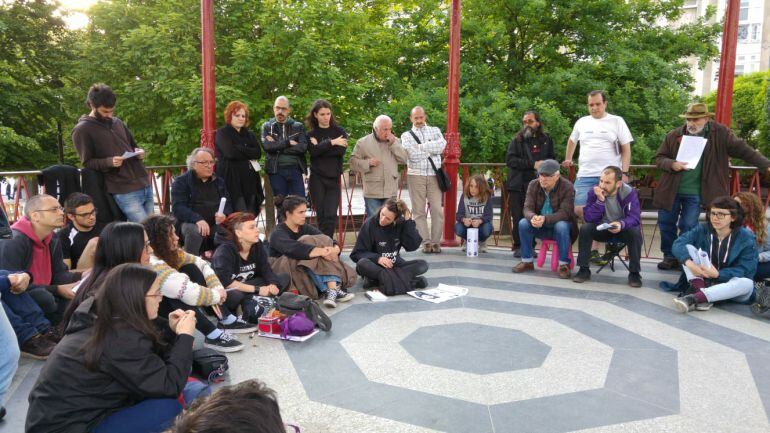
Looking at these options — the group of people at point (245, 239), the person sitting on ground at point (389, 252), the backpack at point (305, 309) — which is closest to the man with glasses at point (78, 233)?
the group of people at point (245, 239)

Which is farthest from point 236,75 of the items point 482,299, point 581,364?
point 581,364

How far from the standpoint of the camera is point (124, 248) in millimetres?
3164

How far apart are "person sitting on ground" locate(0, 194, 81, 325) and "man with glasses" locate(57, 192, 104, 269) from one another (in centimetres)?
40

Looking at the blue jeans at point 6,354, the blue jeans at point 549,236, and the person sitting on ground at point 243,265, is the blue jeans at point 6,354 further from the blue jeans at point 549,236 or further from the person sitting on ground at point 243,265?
the blue jeans at point 549,236

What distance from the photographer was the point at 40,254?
14.4 ft

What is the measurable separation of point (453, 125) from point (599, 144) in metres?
2.09

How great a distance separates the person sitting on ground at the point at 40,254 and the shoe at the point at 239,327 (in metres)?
1.20

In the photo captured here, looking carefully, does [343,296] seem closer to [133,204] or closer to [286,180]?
[286,180]

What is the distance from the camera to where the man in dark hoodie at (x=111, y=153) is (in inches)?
219

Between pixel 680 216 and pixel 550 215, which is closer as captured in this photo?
pixel 550 215

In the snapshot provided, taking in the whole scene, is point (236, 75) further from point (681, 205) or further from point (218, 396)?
point (218, 396)

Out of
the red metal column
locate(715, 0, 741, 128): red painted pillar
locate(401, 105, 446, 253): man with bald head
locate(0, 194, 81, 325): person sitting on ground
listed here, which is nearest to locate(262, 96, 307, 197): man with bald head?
locate(401, 105, 446, 253): man with bald head

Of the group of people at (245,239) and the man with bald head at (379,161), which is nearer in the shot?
the group of people at (245,239)

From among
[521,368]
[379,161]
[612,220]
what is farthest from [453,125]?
[521,368]
